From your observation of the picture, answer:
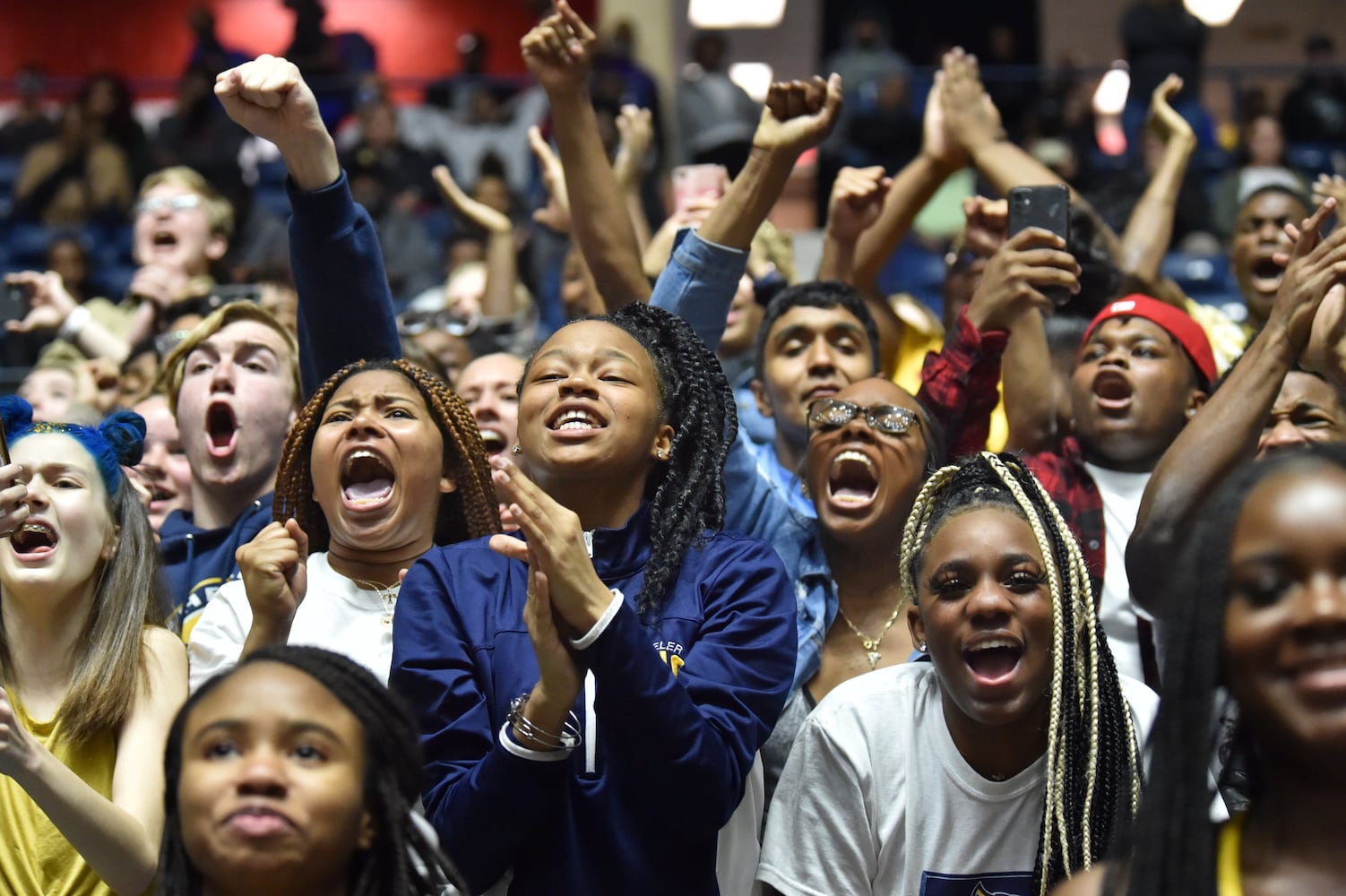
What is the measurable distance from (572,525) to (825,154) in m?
7.59

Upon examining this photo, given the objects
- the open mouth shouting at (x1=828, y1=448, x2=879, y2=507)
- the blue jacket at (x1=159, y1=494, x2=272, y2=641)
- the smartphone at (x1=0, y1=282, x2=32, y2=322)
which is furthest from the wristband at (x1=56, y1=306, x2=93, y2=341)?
the open mouth shouting at (x1=828, y1=448, x2=879, y2=507)

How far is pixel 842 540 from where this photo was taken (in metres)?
3.60

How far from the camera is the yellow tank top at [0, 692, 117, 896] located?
116 inches

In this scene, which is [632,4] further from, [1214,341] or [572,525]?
[572,525]

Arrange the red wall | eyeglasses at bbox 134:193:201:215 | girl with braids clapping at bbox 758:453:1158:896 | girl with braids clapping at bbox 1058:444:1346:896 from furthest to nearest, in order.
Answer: the red wall < eyeglasses at bbox 134:193:201:215 < girl with braids clapping at bbox 758:453:1158:896 < girl with braids clapping at bbox 1058:444:1346:896

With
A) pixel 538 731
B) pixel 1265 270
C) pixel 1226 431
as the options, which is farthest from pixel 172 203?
pixel 1226 431

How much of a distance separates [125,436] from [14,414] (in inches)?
8.8

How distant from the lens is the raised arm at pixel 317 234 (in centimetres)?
332

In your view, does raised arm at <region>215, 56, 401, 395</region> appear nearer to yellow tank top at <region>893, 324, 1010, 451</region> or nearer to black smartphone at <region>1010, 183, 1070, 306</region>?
black smartphone at <region>1010, 183, 1070, 306</region>

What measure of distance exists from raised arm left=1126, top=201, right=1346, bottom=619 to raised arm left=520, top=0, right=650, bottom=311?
1.42 m

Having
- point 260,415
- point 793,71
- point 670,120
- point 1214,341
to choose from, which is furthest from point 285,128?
point 793,71

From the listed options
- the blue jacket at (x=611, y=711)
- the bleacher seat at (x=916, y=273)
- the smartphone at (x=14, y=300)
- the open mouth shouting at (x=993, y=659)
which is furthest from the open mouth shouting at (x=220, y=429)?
the bleacher seat at (x=916, y=273)

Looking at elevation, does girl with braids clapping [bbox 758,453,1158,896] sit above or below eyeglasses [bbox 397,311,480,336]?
below

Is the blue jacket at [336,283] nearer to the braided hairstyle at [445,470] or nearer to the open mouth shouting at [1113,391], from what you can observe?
the braided hairstyle at [445,470]
